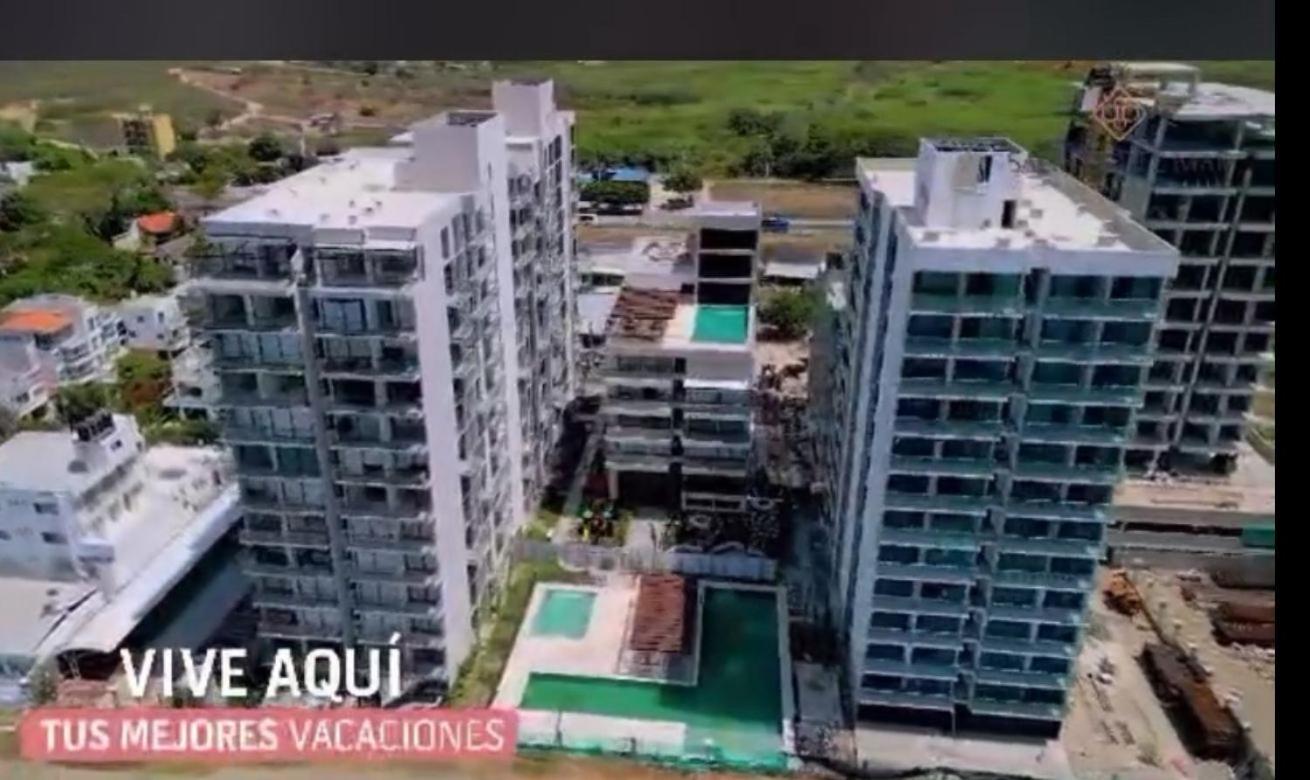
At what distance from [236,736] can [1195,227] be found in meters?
4.37

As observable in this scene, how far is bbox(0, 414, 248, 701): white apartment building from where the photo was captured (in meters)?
3.46

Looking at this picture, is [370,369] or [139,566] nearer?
[370,369]

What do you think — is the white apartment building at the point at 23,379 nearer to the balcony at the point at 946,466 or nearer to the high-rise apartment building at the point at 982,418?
the high-rise apartment building at the point at 982,418

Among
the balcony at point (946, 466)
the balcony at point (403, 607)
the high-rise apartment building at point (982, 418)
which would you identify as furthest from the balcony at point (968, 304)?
the balcony at point (403, 607)

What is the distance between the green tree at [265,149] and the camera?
3426 mm

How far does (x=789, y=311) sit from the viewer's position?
4.30 meters

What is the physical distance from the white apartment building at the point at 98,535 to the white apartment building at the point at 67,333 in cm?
25

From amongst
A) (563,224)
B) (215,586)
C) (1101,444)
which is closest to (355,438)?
(215,586)

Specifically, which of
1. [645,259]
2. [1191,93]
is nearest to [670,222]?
[645,259]

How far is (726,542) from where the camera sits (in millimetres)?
4082

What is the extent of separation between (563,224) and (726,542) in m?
1.79

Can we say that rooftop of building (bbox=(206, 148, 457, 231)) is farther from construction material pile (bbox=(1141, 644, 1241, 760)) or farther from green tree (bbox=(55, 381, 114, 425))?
construction material pile (bbox=(1141, 644, 1241, 760))

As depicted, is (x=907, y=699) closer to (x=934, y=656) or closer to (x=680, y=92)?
(x=934, y=656)

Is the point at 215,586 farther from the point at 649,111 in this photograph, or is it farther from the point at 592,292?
the point at 649,111
